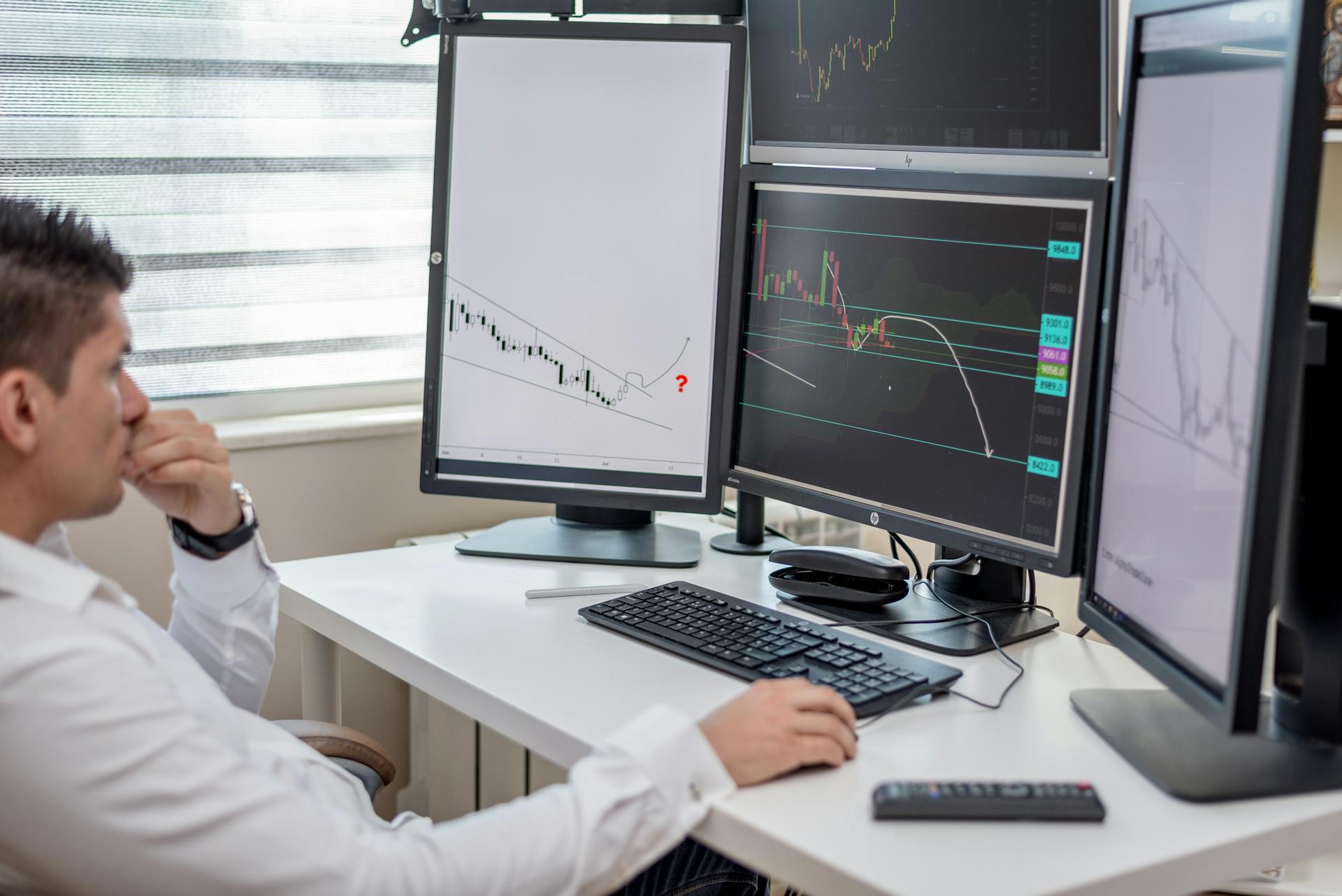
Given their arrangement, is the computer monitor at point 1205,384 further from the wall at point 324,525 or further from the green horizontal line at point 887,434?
the wall at point 324,525

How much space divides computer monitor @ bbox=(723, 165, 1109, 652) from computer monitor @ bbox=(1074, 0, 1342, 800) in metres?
0.10

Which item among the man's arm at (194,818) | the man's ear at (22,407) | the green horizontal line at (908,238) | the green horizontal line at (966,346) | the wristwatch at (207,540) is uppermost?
the green horizontal line at (908,238)

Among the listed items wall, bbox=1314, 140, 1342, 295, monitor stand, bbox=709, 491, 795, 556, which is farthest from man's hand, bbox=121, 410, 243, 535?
wall, bbox=1314, 140, 1342, 295

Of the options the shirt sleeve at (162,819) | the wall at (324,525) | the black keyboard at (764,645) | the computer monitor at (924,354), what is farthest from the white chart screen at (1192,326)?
the wall at (324,525)

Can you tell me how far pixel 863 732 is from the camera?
1143 mm

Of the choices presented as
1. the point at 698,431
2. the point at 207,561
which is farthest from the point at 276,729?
the point at 698,431

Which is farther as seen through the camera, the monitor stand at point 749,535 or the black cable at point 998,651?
the monitor stand at point 749,535

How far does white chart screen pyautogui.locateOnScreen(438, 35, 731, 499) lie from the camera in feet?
5.48

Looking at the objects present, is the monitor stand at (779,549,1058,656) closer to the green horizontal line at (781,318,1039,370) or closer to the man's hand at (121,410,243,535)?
the green horizontal line at (781,318,1039,370)

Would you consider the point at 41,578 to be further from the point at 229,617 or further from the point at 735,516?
the point at 735,516

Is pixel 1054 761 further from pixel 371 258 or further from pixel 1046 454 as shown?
pixel 371 258

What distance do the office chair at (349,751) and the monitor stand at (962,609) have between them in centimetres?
50

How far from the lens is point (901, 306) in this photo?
57.4 inches

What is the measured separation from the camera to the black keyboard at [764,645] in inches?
47.4
